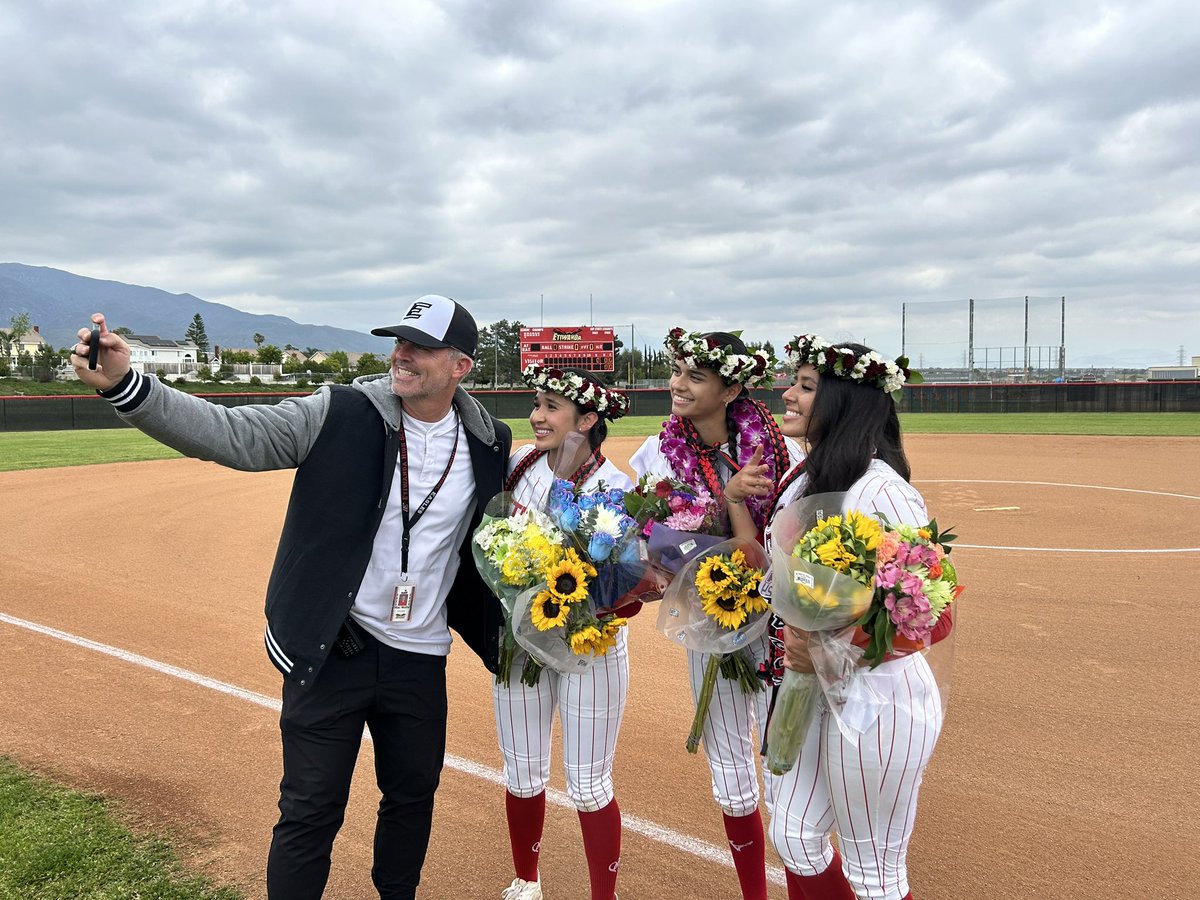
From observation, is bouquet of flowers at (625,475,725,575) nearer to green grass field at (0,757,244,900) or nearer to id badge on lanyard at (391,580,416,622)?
id badge on lanyard at (391,580,416,622)

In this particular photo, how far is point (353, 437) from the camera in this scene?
9.62 ft

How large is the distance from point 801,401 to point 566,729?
147 centimetres

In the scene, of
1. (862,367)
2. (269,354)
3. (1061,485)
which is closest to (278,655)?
(862,367)

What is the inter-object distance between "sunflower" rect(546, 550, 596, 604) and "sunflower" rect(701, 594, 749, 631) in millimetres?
410

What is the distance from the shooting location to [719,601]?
112 inches

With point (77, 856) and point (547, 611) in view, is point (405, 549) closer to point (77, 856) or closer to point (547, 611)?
point (547, 611)

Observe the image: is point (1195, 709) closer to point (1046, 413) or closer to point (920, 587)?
point (920, 587)

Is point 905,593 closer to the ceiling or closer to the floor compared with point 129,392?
closer to the floor

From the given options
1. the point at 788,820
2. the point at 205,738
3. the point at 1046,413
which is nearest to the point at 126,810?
the point at 205,738

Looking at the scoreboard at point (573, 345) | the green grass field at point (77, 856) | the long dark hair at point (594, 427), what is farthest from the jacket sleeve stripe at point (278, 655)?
the scoreboard at point (573, 345)

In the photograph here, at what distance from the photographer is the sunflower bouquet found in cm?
285

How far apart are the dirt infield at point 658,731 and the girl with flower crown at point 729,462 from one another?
45 cm

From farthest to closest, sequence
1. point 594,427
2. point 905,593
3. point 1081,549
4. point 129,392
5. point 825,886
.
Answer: point 1081,549
point 594,427
point 825,886
point 129,392
point 905,593

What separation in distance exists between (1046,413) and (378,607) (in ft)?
126
